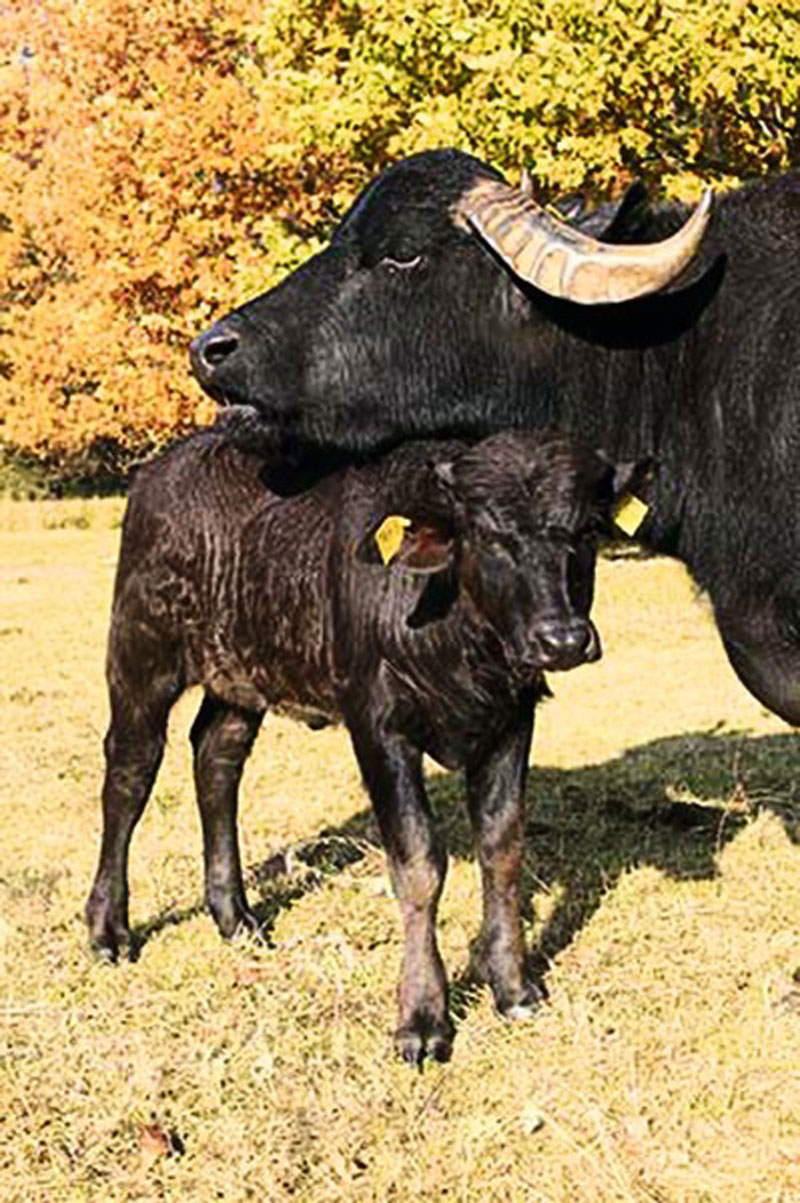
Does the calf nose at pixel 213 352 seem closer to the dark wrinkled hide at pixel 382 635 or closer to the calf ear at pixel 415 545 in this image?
the dark wrinkled hide at pixel 382 635

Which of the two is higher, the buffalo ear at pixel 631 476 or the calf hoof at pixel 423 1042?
the buffalo ear at pixel 631 476

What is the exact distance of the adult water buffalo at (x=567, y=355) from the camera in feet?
12.9

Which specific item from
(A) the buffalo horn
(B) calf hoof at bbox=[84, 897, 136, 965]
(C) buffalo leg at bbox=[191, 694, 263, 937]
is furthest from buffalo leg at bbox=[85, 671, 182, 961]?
(A) the buffalo horn

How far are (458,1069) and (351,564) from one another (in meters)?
1.55

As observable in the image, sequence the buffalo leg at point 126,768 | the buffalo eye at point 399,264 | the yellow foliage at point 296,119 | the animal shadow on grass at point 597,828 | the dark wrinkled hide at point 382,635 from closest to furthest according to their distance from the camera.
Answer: the buffalo eye at point 399,264
the dark wrinkled hide at point 382,635
the buffalo leg at point 126,768
the animal shadow on grass at point 597,828
the yellow foliage at point 296,119

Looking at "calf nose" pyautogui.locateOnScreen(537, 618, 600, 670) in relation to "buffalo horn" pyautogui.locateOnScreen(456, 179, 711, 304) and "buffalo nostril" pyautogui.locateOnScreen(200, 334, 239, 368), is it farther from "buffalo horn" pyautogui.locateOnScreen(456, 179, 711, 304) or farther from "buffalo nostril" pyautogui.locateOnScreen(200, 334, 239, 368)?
"buffalo nostril" pyautogui.locateOnScreen(200, 334, 239, 368)

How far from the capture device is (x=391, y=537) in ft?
14.2

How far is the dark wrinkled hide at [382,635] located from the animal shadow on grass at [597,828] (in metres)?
0.41

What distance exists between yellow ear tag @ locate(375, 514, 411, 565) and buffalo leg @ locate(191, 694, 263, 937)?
1399 mm

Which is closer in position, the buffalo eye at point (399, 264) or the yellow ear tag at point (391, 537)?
the buffalo eye at point (399, 264)

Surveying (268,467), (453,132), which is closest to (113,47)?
(453,132)

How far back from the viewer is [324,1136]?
3748mm

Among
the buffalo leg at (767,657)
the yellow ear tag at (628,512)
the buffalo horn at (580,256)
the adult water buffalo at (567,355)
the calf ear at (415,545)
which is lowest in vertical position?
the buffalo leg at (767,657)

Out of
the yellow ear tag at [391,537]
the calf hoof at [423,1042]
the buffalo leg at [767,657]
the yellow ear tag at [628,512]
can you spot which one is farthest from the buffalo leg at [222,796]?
the buffalo leg at [767,657]
